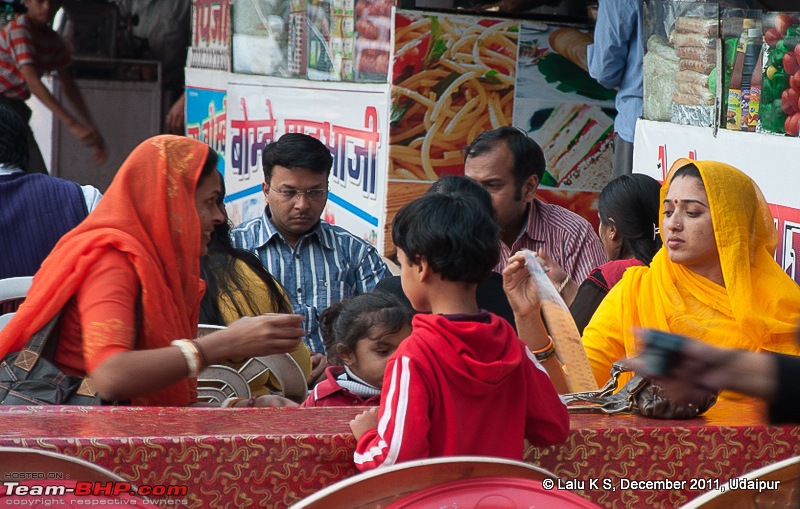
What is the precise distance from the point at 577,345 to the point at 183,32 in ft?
27.1

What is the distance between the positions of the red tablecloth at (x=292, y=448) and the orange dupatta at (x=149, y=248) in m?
0.27

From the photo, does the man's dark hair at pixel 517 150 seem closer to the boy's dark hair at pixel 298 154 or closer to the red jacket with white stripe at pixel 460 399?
the boy's dark hair at pixel 298 154

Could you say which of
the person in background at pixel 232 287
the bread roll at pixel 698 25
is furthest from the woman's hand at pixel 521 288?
the bread roll at pixel 698 25

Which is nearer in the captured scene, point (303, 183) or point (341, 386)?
point (341, 386)

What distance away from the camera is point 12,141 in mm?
4199

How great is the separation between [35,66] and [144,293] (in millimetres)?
6112

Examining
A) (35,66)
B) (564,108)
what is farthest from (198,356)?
(35,66)

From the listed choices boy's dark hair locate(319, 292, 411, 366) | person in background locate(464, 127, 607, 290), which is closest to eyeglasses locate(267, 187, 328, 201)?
person in background locate(464, 127, 607, 290)

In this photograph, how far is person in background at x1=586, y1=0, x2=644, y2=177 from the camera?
18.5ft

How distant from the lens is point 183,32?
10273 millimetres

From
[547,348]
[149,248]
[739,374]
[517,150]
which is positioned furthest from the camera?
[517,150]

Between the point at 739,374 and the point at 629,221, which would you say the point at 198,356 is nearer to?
the point at 739,374

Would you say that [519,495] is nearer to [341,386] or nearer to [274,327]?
[274,327]

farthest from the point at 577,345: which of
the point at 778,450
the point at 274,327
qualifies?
the point at 274,327
